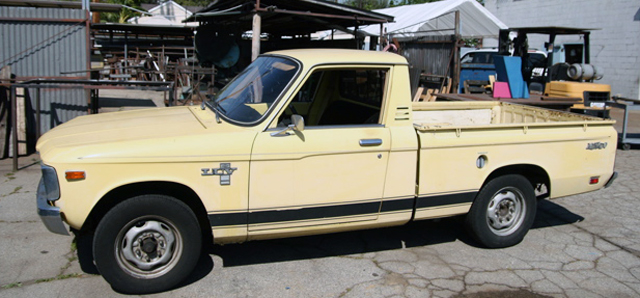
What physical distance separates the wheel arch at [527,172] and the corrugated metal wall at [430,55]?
8540mm

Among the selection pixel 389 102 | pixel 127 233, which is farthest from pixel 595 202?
pixel 127 233

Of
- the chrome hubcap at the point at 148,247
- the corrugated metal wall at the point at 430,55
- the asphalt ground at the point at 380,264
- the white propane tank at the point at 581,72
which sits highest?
the corrugated metal wall at the point at 430,55

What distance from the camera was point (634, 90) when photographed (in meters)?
17.5

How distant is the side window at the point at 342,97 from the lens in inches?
185

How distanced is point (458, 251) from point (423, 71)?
1022 centimetres

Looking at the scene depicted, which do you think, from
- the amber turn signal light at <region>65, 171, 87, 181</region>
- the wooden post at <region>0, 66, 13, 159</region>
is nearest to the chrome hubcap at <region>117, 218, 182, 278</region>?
the amber turn signal light at <region>65, 171, 87, 181</region>

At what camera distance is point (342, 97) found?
17.0ft

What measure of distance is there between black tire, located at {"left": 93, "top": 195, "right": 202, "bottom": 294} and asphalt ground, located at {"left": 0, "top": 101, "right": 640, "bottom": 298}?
175 mm

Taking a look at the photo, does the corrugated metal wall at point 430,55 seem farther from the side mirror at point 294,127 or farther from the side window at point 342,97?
the side mirror at point 294,127

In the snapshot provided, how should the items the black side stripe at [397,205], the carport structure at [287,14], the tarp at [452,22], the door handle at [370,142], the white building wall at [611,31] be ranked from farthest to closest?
the tarp at [452,22], the white building wall at [611,31], the carport structure at [287,14], the black side stripe at [397,205], the door handle at [370,142]

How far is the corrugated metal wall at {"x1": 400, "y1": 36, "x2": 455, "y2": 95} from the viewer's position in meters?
13.5

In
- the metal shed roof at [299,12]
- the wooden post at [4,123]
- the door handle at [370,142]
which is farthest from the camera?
the metal shed roof at [299,12]

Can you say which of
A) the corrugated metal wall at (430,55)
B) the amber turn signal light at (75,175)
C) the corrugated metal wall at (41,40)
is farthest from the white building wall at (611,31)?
the amber turn signal light at (75,175)

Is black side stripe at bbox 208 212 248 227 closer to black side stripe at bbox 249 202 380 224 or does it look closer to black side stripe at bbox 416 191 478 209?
black side stripe at bbox 249 202 380 224
